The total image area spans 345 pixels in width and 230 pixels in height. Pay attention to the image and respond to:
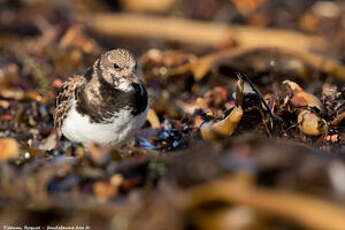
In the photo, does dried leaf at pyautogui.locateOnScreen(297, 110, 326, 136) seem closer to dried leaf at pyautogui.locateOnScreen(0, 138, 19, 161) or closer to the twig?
the twig

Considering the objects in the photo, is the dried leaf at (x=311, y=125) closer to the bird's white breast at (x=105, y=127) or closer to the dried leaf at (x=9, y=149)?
the bird's white breast at (x=105, y=127)

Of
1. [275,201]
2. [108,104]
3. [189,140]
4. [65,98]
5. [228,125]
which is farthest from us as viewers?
[65,98]

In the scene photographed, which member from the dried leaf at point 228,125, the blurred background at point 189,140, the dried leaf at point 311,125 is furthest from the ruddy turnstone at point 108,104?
the dried leaf at point 311,125

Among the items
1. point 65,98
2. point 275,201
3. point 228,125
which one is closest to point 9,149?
point 65,98

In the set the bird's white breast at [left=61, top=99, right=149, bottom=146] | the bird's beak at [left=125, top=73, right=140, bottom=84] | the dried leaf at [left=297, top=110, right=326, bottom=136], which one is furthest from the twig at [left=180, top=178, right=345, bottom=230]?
the bird's beak at [left=125, top=73, right=140, bottom=84]

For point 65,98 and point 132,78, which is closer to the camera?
point 132,78

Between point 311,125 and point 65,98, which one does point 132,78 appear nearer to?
point 65,98

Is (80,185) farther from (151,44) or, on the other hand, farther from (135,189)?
(151,44)
